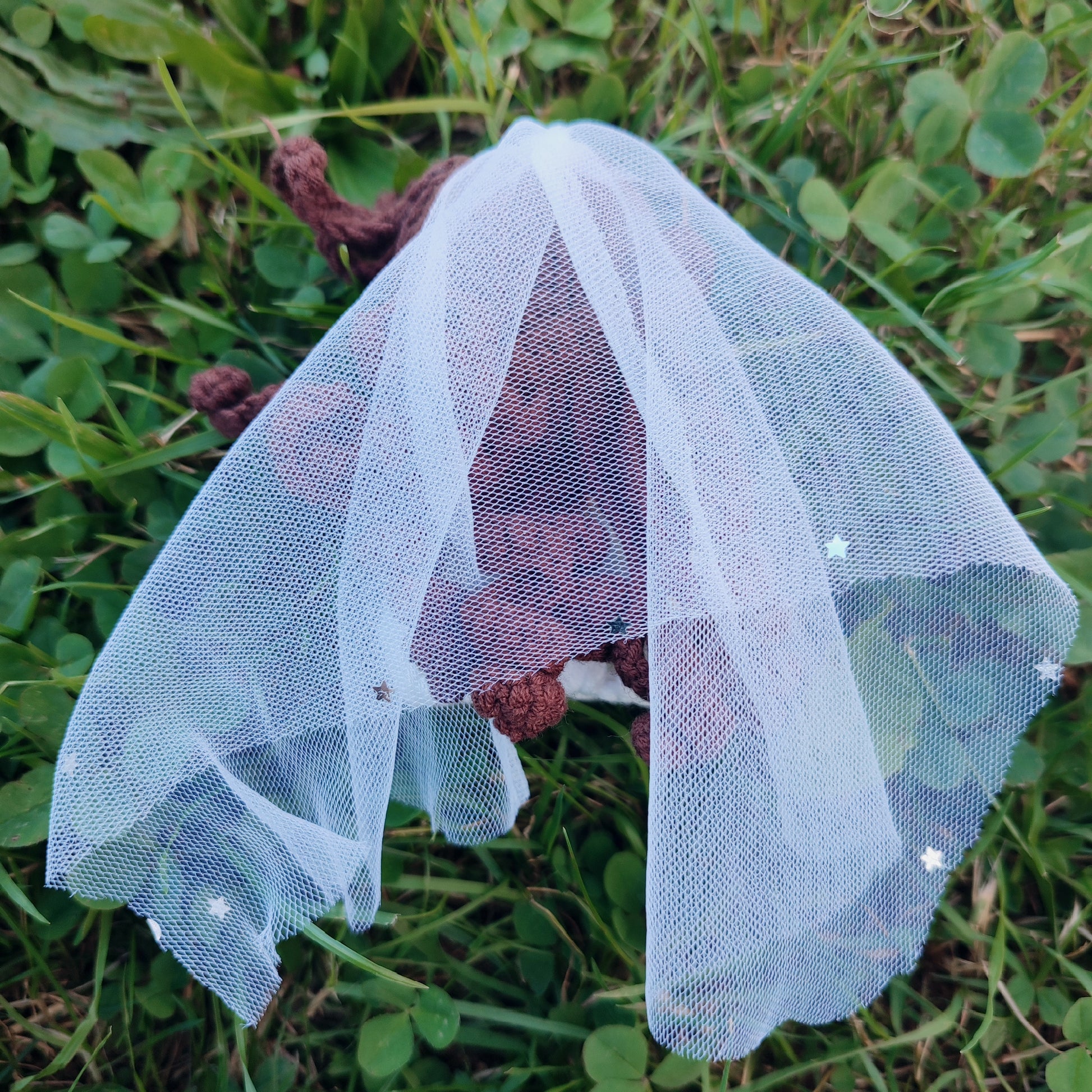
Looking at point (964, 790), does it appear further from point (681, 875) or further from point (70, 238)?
point (70, 238)

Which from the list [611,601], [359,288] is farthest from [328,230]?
[611,601]

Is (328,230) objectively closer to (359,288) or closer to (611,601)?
(359,288)

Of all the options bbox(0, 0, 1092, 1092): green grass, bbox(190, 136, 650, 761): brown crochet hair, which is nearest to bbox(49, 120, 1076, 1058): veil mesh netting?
bbox(190, 136, 650, 761): brown crochet hair

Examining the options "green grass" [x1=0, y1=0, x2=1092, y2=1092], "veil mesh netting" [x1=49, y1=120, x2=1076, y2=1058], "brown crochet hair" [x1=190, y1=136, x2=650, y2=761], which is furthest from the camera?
"green grass" [x1=0, y1=0, x2=1092, y2=1092]

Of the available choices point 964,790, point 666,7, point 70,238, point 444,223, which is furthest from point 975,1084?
point 70,238

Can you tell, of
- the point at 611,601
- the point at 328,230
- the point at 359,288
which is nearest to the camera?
the point at 611,601

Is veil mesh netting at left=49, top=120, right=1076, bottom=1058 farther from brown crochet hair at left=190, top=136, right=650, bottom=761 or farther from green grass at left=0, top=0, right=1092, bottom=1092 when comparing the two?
green grass at left=0, top=0, right=1092, bottom=1092

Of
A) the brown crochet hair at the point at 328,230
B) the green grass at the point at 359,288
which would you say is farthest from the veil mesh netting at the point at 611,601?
the green grass at the point at 359,288
